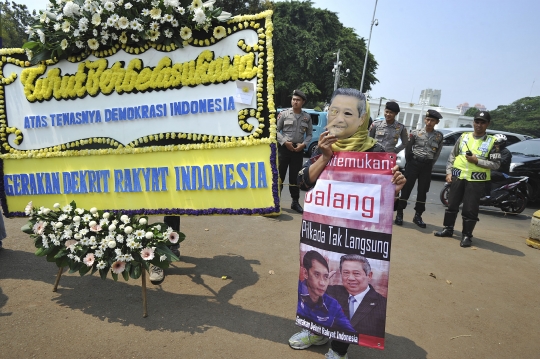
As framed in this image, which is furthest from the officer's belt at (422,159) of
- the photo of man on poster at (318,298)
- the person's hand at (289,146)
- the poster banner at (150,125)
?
the photo of man on poster at (318,298)

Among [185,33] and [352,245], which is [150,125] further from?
[352,245]

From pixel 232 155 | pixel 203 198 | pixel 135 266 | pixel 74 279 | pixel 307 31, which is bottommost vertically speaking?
pixel 74 279

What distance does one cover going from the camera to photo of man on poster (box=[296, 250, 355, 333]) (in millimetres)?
2172

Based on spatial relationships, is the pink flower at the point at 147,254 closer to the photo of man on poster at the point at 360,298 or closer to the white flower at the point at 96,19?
the photo of man on poster at the point at 360,298


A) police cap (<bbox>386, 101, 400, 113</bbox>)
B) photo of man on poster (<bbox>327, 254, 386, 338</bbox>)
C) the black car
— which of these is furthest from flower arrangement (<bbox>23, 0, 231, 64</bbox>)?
the black car

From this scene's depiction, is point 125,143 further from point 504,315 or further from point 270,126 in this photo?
point 504,315

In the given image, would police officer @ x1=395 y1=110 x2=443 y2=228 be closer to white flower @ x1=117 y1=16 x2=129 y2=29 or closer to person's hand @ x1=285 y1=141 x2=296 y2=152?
person's hand @ x1=285 y1=141 x2=296 y2=152

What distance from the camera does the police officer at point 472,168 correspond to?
4.68 metres

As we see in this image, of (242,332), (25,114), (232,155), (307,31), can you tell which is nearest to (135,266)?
(242,332)

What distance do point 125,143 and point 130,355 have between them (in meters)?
1.64

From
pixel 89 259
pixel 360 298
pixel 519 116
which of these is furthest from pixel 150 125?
pixel 519 116

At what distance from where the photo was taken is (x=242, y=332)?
104 inches

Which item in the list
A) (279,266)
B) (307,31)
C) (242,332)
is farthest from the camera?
(307,31)

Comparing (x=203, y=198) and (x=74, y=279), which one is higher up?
(x=203, y=198)
